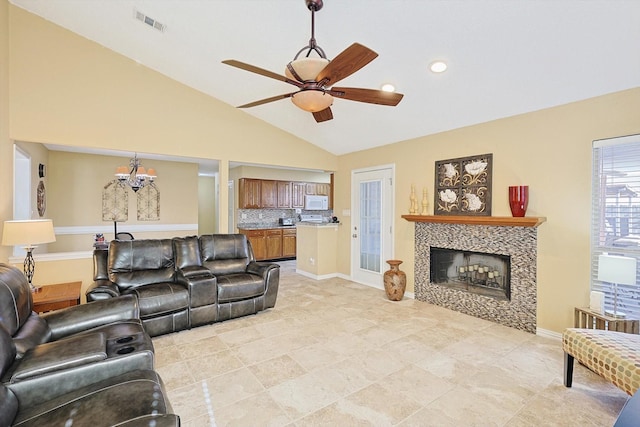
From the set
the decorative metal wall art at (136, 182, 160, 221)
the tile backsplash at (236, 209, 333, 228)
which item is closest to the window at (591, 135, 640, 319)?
the tile backsplash at (236, 209, 333, 228)

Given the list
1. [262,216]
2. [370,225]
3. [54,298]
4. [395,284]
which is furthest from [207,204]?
[395,284]

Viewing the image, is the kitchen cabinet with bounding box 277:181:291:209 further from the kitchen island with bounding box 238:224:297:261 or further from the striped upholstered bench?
the striped upholstered bench

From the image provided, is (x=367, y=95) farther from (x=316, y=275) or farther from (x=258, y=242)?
(x=258, y=242)

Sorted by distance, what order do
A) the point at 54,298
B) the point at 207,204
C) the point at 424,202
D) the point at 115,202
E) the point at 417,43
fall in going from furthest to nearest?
the point at 207,204 → the point at 115,202 → the point at 424,202 → the point at 54,298 → the point at 417,43

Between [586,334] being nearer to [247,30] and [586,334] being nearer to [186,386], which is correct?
[186,386]

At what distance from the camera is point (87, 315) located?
2295 mm

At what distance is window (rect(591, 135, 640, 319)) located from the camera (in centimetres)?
281

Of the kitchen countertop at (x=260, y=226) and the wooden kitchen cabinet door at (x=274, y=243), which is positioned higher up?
the kitchen countertop at (x=260, y=226)

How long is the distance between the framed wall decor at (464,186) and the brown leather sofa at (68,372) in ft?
12.7

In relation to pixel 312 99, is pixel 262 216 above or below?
below

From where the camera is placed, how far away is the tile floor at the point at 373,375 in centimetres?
204

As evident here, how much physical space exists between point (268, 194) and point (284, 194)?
0.49m

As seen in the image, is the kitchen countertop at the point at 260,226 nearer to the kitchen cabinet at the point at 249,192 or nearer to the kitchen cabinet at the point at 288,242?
the kitchen cabinet at the point at 288,242

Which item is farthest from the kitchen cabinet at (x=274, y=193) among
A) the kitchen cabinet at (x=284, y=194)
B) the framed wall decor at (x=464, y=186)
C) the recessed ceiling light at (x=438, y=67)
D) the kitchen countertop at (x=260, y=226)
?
the recessed ceiling light at (x=438, y=67)
